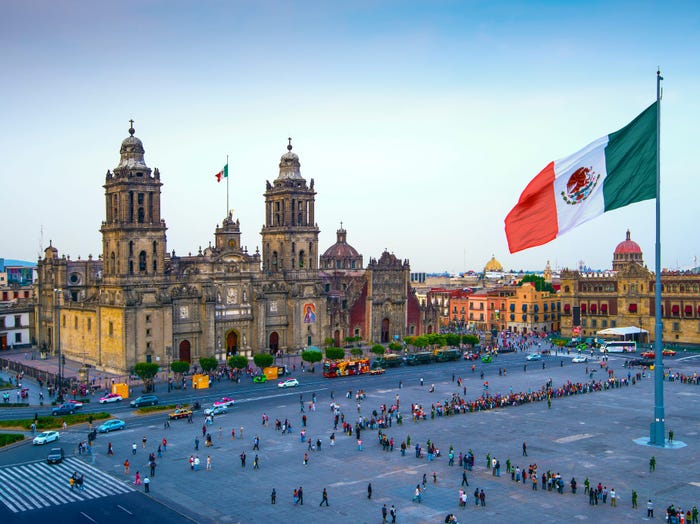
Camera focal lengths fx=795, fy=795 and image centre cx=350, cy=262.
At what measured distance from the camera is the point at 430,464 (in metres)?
Result: 48.4

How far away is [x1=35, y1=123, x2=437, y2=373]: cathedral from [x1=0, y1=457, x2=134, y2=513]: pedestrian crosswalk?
33480 mm

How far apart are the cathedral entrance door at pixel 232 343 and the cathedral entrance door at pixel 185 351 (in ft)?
17.7

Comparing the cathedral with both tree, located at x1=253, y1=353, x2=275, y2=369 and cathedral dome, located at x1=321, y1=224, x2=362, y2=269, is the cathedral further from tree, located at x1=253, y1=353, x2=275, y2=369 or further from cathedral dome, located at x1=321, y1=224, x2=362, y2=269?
cathedral dome, located at x1=321, y1=224, x2=362, y2=269

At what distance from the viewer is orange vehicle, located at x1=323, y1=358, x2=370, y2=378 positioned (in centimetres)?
8525

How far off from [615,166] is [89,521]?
100ft

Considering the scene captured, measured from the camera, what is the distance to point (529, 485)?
4397 cm

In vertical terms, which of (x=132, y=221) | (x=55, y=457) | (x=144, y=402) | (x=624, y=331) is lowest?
(x=55, y=457)

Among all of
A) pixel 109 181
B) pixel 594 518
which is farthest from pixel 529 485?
pixel 109 181

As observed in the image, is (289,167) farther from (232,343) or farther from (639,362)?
(639,362)

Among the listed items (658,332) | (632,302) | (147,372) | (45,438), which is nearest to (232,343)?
(147,372)

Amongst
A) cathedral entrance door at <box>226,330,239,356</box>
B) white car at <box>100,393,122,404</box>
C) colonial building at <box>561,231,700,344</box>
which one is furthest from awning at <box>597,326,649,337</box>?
white car at <box>100,393,122,404</box>

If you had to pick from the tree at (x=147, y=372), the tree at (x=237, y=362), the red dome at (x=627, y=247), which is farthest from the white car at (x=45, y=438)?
the red dome at (x=627, y=247)

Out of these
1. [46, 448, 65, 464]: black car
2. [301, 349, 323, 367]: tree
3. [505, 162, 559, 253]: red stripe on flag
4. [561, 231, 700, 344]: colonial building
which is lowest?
[46, 448, 65, 464]: black car

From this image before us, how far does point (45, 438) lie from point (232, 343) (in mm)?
41647
